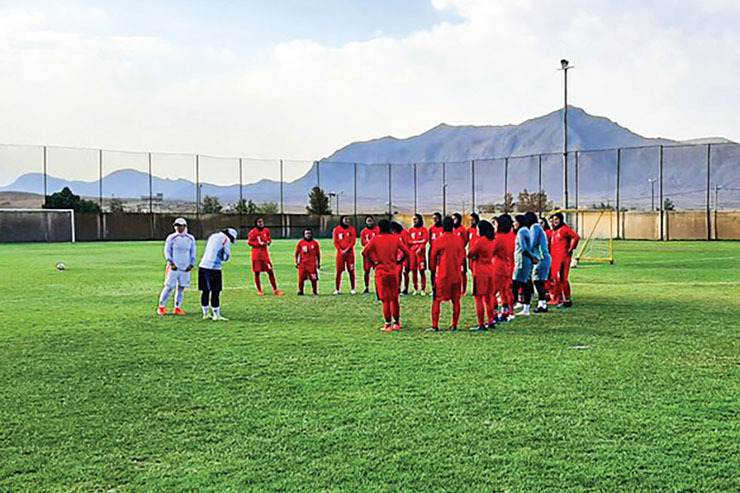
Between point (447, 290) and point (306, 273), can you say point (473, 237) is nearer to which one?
point (447, 290)

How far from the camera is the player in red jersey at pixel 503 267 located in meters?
13.5

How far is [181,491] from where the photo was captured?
534cm

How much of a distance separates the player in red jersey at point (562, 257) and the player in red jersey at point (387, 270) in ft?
14.5

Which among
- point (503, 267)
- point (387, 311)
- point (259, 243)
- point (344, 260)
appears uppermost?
point (259, 243)

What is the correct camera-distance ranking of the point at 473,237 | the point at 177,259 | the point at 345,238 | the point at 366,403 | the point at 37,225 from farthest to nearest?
1. the point at 37,225
2. the point at 345,238
3. the point at 473,237
4. the point at 177,259
5. the point at 366,403

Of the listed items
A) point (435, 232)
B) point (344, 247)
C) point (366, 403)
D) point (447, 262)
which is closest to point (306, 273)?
point (344, 247)

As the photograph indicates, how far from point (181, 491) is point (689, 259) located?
28.8m

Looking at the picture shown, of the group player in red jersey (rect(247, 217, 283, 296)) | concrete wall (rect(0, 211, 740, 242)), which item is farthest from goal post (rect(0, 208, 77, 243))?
player in red jersey (rect(247, 217, 283, 296))

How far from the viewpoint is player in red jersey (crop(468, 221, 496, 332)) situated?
12422 mm

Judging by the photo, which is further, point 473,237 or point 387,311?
point 473,237

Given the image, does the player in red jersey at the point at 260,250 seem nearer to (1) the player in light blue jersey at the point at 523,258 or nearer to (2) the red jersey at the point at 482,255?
(1) the player in light blue jersey at the point at 523,258

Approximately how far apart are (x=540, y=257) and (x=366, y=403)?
7.42 meters

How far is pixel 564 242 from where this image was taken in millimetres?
15750

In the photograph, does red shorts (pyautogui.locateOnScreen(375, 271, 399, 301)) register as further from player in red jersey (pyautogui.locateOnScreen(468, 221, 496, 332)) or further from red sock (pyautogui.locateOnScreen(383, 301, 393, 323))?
player in red jersey (pyautogui.locateOnScreen(468, 221, 496, 332))
